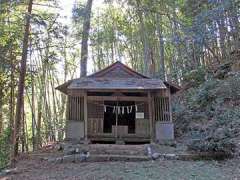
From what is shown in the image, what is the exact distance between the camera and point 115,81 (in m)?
12.3

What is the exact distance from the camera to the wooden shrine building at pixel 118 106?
38.6ft

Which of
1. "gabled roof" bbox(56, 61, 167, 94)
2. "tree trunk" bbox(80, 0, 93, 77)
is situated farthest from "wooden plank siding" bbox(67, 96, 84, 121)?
"tree trunk" bbox(80, 0, 93, 77)

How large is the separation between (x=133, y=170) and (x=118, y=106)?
4.45m

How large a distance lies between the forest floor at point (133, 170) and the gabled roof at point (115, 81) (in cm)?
316

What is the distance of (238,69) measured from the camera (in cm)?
1475

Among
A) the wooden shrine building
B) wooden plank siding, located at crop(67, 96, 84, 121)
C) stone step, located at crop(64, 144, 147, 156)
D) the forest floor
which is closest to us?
the forest floor

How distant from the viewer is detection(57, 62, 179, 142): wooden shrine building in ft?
38.6

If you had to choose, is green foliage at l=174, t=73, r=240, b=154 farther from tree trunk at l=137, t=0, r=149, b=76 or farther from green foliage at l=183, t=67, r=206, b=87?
tree trunk at l=137, t=0, r=149, b=76

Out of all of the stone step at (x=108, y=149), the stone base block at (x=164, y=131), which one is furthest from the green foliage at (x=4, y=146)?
the stone base block at (x=164, y=131)

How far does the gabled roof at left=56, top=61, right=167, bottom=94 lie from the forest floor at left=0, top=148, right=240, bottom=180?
10.4 ft

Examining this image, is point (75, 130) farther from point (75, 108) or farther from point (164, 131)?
point (164, 131)

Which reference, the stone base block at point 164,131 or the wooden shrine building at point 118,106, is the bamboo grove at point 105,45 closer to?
the wooden shrine building at point 118,106

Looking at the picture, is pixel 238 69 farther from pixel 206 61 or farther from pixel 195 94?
pixel 206 61

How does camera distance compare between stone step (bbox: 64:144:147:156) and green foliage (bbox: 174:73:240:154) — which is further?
stone step (bbox: 64:144:147:156)
